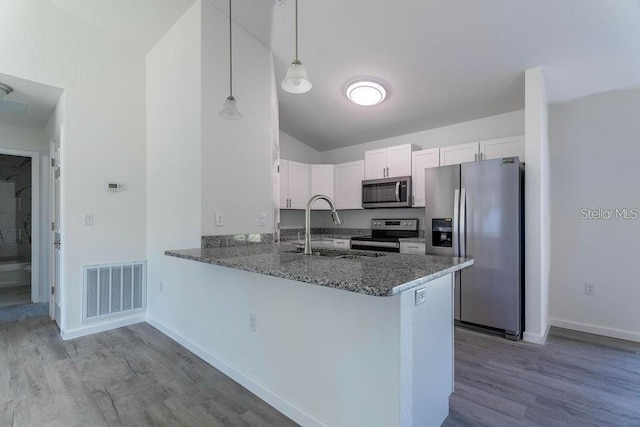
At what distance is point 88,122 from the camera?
313cm

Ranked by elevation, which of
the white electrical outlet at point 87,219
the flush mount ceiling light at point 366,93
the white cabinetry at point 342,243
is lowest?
the white cabinetry at point 342,243

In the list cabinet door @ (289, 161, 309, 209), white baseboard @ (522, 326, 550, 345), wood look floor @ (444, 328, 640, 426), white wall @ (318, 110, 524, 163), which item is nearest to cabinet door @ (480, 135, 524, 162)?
white wall @ (318, 110, 524, 163)

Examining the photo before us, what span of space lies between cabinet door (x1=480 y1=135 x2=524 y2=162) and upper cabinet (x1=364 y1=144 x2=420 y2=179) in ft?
3.06

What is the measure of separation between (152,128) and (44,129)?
192 cm

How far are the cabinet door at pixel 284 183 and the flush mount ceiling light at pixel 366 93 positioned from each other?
1.56m

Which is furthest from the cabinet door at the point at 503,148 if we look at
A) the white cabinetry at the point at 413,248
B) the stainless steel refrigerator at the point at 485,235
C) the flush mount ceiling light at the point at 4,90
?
the flush mount ceiling light at the point at 4,90

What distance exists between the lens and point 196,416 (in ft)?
5.95

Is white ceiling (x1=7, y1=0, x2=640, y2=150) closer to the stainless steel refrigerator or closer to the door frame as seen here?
the stainless steel refrigerator

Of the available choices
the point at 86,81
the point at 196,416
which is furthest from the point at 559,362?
the point at 86,81

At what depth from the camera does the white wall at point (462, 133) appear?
3648mm

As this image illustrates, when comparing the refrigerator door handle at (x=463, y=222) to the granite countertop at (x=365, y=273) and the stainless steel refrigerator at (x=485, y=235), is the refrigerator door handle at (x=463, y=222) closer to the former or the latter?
the stainless steel refrigerator at (x=485, y=235)

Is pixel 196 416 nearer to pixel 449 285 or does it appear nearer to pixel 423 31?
pixel 449 285

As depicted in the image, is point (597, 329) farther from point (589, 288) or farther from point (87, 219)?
point (87, 219)

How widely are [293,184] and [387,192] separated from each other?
59.6 inches
